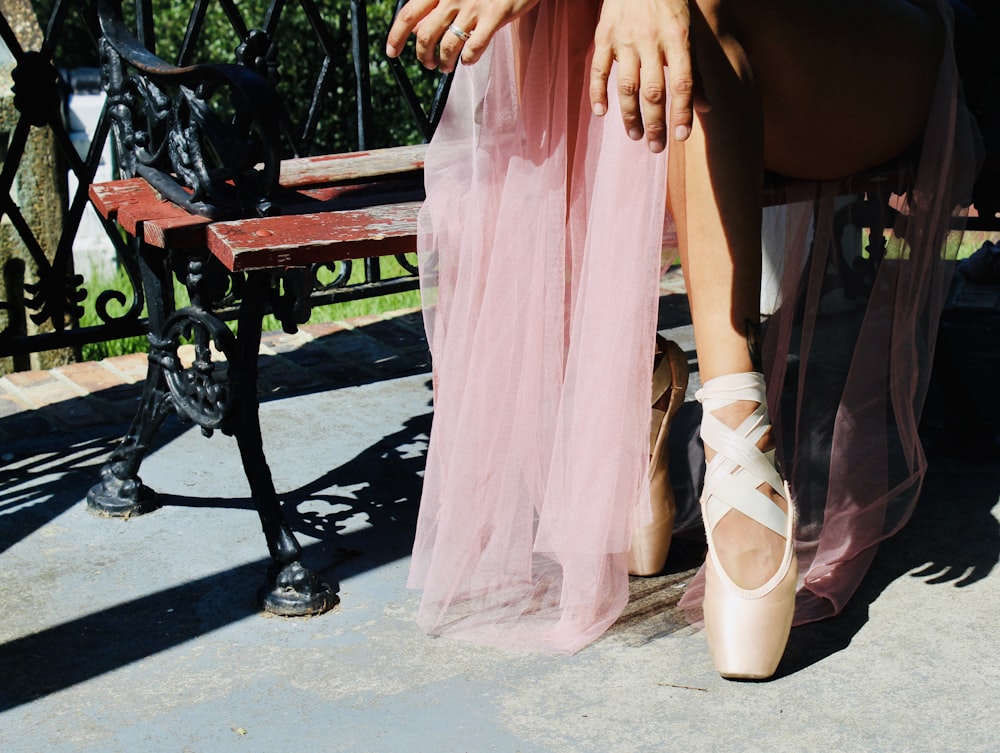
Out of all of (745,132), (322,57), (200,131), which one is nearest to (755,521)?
(745,132)

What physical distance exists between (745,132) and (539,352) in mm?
498

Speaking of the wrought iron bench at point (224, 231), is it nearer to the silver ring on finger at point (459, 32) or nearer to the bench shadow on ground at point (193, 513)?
the bench shadow on ground at point (193, 513)

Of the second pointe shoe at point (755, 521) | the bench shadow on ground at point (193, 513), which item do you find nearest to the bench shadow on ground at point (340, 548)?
the bench shadow on ground at point (193, 513)

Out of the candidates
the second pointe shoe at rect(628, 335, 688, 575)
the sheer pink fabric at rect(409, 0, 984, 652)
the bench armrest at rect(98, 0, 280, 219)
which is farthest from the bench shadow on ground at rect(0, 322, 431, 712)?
the bench armrest at rect(98, 0, 280, 219)

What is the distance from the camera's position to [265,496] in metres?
2.37

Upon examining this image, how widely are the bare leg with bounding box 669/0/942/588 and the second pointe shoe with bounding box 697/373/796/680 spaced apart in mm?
15

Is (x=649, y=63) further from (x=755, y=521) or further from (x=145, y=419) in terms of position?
(x=145, y=419)

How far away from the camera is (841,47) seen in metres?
2.22

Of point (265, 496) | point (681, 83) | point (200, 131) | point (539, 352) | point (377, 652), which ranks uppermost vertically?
point (681, 83)

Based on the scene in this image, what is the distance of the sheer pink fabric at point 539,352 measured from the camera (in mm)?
2078

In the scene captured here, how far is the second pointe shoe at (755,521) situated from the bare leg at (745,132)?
15 mm

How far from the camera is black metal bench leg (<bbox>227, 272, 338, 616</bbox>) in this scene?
2.28 m

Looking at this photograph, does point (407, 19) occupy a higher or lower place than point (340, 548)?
higher

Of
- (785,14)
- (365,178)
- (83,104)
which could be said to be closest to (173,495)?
(365,178)
